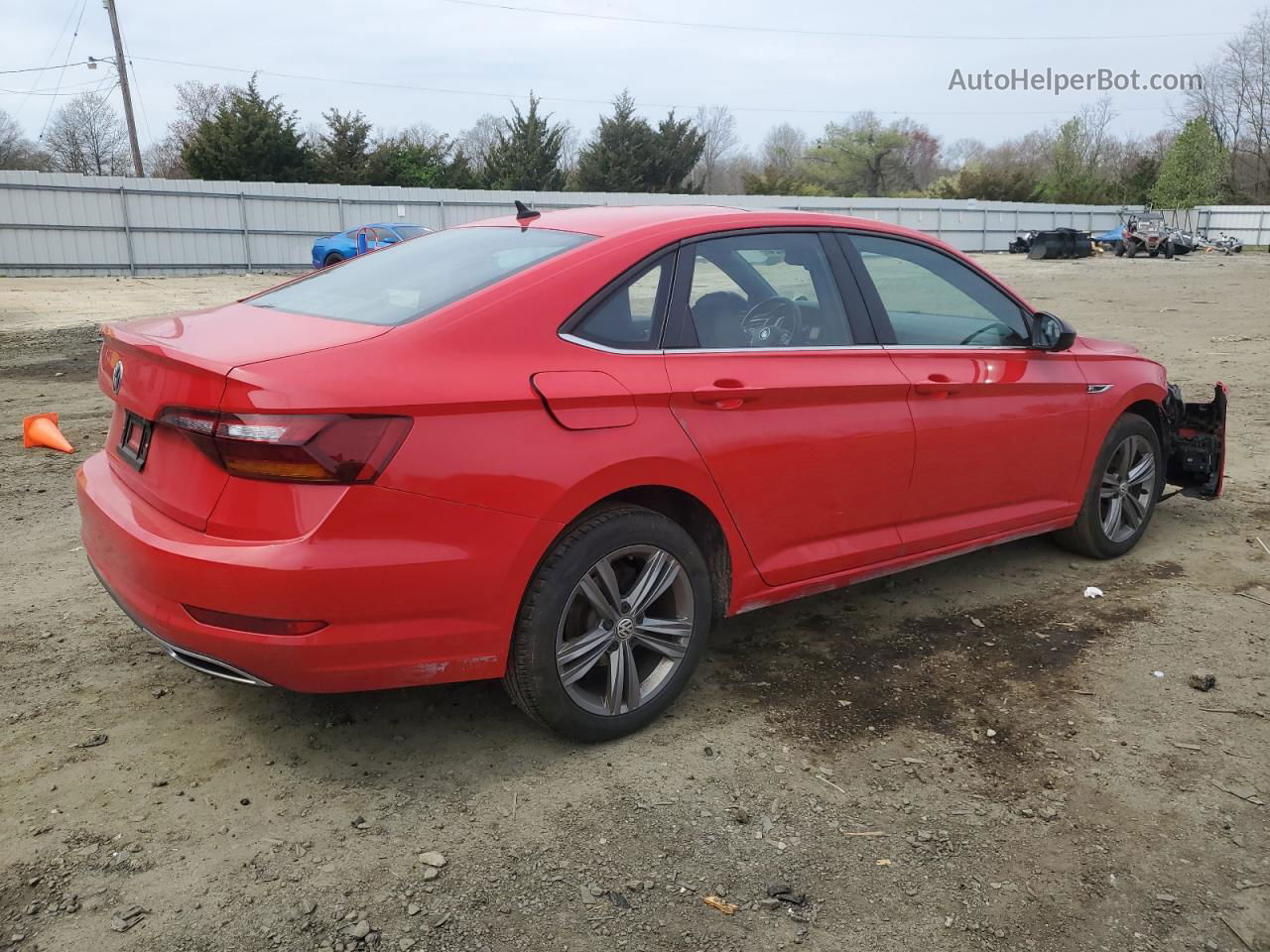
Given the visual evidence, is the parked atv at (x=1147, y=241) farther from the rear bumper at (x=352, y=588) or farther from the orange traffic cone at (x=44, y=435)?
the rear bumper at (x=352, y=588)

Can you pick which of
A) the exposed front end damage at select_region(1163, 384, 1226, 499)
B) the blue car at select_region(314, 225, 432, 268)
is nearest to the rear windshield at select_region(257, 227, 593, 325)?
the exposed front end damage at select_region(1163, 384, 1226, 499)

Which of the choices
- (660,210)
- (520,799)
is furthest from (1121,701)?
(660,210)

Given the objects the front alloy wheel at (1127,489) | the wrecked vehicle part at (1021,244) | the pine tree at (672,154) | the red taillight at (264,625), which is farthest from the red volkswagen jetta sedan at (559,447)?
the pine tree at (672,154)

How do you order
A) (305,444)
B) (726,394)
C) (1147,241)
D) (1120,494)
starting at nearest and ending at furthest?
(305,444) < (726,394) < (1120,494) < (1147,241)

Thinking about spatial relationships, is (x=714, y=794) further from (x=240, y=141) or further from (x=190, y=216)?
(x=240, y=141)

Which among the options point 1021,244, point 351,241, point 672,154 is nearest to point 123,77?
point 351,241

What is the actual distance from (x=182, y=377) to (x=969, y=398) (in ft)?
9.47

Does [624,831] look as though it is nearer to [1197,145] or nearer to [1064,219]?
[1064,219]

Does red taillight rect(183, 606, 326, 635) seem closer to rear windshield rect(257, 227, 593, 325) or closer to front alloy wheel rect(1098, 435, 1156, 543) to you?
rear windshield rect(257, 227, 593, 325)

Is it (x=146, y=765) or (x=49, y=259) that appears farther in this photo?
(x=49, y=259)

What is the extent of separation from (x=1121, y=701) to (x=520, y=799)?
2144mm

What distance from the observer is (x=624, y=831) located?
282 centimetres

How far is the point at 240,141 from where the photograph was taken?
3812 centimetres

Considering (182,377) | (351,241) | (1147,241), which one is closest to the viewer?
(182,377)
